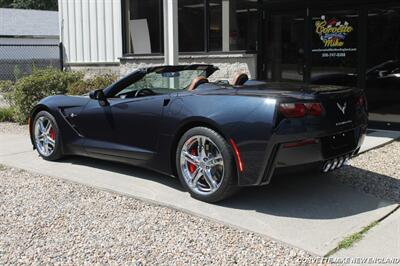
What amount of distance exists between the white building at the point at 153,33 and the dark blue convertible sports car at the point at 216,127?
2787 millimetres

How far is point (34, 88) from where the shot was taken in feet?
35.2

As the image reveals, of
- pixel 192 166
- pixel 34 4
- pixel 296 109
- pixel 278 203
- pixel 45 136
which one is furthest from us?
pixel 34 4

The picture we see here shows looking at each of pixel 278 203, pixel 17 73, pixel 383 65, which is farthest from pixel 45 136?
pixel 17 73

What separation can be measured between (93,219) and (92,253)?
759 mm

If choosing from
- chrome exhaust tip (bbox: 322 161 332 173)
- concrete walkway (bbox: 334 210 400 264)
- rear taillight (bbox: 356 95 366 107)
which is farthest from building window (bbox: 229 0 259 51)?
concrete walkway (bbox: 334 210 400 264)

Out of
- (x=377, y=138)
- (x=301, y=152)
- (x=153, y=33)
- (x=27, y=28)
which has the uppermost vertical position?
(x=27, y=28)

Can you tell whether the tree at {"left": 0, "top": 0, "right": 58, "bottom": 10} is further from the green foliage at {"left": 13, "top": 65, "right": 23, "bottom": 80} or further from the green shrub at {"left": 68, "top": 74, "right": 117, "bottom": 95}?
the green shrub at {"left": 68, "top": 74, "right": 117, "bottom": 95}

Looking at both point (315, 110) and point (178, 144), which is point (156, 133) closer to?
point (178, 144)

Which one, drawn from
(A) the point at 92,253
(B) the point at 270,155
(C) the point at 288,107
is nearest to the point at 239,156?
(B) the point at 270,155

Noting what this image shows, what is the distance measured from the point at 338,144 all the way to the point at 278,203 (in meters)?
0.80

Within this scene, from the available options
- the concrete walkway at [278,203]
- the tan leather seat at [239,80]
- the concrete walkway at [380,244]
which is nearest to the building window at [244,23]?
the tan leather seat at [239,80]

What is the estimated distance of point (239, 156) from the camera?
4531mm

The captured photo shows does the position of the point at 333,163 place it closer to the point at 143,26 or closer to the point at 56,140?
the point at 56,140

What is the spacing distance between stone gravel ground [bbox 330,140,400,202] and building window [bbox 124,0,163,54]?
6965 mm
